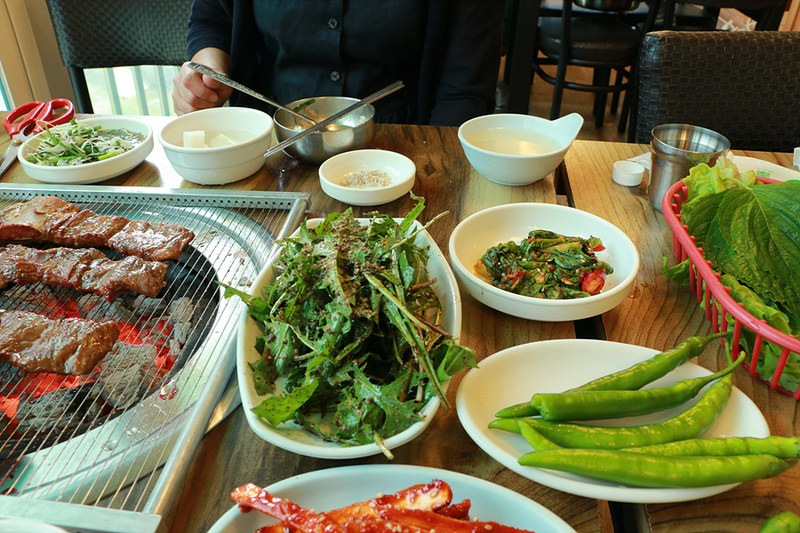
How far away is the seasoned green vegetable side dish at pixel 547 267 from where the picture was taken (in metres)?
1.25

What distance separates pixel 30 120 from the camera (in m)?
2.10

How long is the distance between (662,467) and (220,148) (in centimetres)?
157

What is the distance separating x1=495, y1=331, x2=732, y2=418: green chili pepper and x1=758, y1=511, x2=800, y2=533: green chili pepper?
28 centimetres

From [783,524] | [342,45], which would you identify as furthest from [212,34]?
[783,524]

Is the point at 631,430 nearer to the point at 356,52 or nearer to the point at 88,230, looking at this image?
the point at 88,230

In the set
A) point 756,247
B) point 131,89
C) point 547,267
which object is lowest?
point 131,89

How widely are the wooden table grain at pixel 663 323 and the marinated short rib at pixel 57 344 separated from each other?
3.84 feet

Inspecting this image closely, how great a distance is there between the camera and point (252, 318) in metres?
1.12

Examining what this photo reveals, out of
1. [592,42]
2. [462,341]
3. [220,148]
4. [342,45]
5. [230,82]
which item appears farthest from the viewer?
[592,42]

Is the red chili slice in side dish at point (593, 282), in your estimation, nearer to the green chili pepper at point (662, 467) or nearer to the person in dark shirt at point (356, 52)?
the green chili pepper at point (662, 467)

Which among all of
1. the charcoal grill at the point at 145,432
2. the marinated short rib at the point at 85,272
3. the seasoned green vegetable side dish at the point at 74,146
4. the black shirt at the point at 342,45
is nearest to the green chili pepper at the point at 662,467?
the charcoal grill at the point at 145,432

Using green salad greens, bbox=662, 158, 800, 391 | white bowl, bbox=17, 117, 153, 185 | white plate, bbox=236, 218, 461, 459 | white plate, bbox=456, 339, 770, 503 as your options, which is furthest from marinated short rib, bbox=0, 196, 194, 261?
green salad greens, bbox=662, 158, 800, 391

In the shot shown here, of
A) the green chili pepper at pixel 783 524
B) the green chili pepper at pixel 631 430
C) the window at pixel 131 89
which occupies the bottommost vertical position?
the window at pixel 131 89

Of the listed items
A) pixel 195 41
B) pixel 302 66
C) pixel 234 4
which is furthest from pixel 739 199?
pixel 195 41
